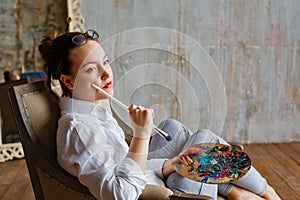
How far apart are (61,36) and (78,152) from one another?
0.42 metres

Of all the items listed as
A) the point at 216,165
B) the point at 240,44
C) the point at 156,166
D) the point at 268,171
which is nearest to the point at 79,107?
the point at 156,166

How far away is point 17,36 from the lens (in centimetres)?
344

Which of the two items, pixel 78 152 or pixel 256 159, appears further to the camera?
pixel 256 159

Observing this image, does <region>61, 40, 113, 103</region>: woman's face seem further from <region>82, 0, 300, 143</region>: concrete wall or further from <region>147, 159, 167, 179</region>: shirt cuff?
<region>82, 0, 300, 143</region>: concrete wall

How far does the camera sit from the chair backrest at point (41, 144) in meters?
1.50

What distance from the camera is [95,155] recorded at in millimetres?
1449

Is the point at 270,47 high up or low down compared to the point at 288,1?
down

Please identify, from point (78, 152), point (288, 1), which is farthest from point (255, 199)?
point (288, 1)

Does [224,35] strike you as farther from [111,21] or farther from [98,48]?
[98,48]

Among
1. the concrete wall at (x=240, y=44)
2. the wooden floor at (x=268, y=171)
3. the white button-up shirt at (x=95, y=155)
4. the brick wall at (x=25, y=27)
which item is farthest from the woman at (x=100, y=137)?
the brick wall at (x=25, y=27)

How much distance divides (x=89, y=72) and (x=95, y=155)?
0.27 metres

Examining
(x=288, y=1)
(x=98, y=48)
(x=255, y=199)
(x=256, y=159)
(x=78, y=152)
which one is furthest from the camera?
(x=288, y=1)

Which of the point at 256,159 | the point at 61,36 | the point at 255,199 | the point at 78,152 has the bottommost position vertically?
the point at 256,159

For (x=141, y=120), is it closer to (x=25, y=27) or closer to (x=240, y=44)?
(x=25, y=27)
